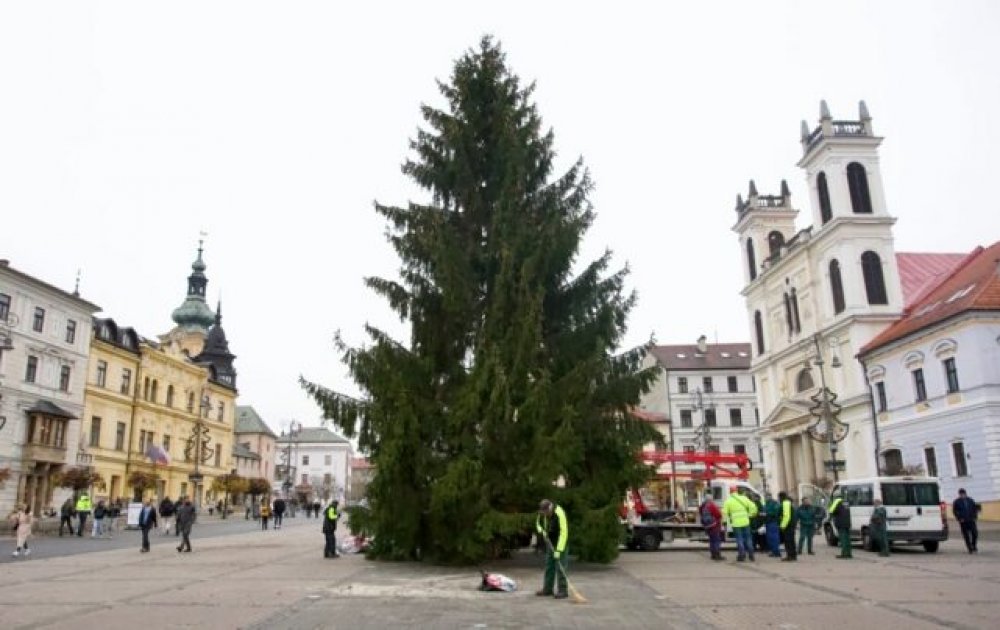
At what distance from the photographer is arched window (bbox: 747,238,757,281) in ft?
205

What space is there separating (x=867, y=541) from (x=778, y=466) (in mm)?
35024

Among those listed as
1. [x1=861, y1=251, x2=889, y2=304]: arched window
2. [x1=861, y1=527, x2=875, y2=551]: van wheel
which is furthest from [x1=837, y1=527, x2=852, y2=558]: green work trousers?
[x1=861, y1=251, x2=889, y2=304]: arched window

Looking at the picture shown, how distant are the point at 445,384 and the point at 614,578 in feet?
18.7

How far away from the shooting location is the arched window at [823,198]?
5095 centimetres

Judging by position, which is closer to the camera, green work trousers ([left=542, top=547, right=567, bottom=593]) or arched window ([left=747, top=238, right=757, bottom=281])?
green work trousers ([left=542, top=547, right=567, bottom=593])

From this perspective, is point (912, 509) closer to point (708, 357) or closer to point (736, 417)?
point (736, 417)

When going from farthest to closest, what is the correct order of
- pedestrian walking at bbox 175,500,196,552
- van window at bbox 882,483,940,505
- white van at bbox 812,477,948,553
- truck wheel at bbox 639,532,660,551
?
truck wheel at bbox 639,532,660,551
pedestrian walking at bbox 175,500,196,552
van window at bbox 882,483,940,505
white van at bbox 812,477,948,553

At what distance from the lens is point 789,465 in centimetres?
5388

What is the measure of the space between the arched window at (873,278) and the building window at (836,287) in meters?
1.55

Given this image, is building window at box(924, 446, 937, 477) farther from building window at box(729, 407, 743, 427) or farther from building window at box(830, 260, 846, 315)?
building window at box(729, 407, 743, 427)

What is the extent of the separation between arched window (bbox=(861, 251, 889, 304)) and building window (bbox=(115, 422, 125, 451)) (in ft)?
177

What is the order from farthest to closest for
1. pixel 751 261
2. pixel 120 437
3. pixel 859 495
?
pixel 751 261 < pixel 120 437 < pixel 859 495

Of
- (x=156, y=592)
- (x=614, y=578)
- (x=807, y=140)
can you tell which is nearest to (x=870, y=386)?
(x=807, y=140)

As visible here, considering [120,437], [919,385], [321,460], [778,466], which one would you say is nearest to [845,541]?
[919,385]
